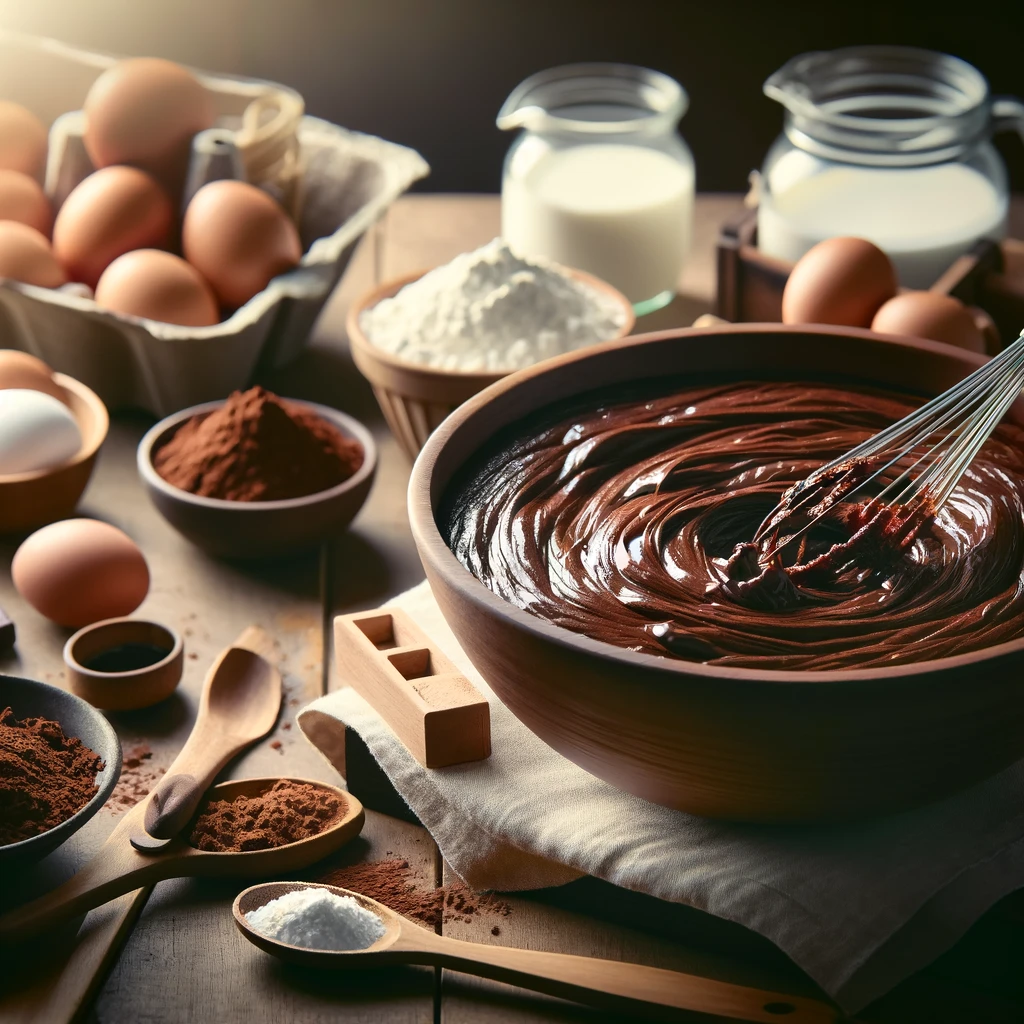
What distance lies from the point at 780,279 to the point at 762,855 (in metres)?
0.83

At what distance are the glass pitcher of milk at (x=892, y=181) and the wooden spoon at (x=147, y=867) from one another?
0.91 metres

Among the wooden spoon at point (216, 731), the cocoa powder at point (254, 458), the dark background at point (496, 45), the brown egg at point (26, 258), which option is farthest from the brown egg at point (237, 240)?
the dark background at point (496, 45)

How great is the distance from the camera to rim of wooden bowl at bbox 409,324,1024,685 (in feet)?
2.47

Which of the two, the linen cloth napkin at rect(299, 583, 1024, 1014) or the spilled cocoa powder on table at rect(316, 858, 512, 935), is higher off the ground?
the linen cloth napkin at rect(299, 583, 1024, 1014)

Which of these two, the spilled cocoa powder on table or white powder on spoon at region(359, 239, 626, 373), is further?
white powder on spoon at region(359, 239, 626, 373)

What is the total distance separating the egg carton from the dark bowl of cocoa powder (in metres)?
0.51

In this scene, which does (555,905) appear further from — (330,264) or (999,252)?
(999,252)

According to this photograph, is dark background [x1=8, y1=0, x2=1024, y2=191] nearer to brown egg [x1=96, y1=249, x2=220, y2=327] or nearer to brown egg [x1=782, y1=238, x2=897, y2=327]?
brown egg [x1=96, y1=249, x2=220, y2=327]

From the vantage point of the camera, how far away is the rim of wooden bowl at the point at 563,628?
Answer: 754 mm

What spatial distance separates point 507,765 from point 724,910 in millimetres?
191

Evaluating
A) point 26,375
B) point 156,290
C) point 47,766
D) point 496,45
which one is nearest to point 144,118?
point 156,290

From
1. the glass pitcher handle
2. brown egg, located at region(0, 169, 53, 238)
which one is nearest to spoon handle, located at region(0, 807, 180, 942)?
brown egg, located at region(0, 169, 53, 238)

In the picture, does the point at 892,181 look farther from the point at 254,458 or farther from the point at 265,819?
the point at 265,819

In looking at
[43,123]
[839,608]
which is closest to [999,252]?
[839,608]
